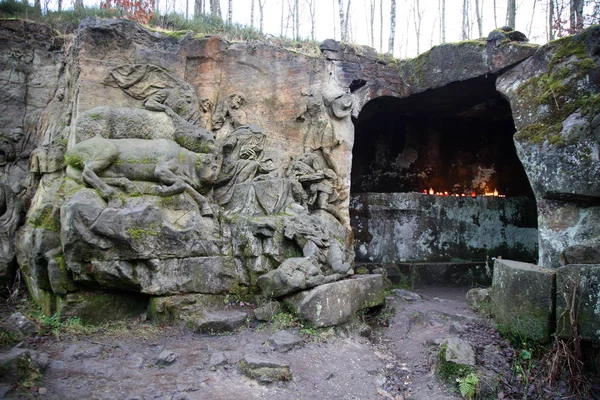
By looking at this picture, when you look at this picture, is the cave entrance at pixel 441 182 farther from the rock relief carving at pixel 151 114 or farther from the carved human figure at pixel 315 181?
the rock relief carving at pixel 151 114

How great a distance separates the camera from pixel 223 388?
4.42 m

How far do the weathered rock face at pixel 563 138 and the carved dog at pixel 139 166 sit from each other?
500 centimetres

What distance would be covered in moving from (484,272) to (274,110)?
5593mm

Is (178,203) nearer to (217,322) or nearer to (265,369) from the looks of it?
(217,322)

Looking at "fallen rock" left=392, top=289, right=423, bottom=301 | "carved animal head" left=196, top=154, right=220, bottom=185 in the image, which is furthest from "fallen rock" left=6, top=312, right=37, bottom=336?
"fallen rock" left=392, top=289, right=423, bottom=301

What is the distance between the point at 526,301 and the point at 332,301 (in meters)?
2.37

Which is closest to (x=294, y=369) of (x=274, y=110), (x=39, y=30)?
(x=274, y=110)

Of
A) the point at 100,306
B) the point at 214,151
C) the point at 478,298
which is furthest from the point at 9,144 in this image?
the point at 478,298

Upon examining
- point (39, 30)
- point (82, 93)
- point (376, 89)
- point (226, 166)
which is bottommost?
point (226, 166)

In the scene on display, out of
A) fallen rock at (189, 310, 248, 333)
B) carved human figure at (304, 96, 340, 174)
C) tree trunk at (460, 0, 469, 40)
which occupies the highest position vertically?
tree trunk at (460, 0, 469, 40)

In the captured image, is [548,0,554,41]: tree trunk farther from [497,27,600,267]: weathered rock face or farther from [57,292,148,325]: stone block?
[57,292,148,325]: stone block

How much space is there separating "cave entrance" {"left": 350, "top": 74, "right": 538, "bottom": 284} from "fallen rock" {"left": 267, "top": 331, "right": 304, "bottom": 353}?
422 cm

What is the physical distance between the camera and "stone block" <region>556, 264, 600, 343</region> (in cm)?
480

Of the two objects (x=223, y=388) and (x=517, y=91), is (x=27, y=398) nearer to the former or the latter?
A: (x=223, y=388)
